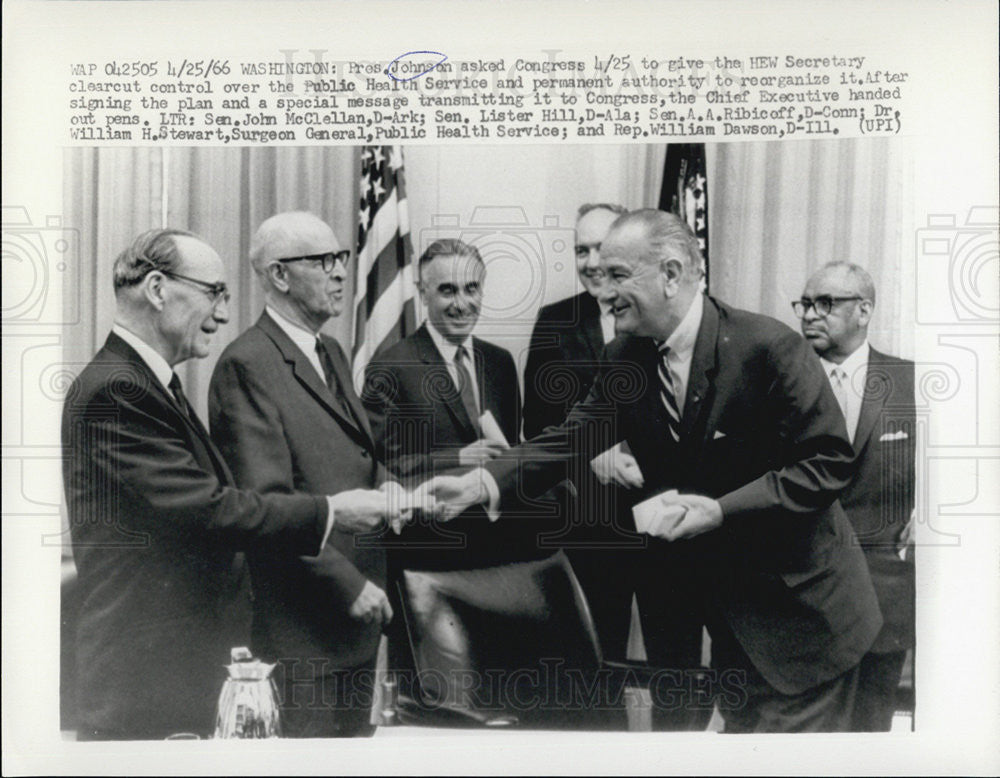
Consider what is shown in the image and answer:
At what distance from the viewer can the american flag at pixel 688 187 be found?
4336 mm

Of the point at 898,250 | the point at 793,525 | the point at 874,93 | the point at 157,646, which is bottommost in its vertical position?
the point at 157,646

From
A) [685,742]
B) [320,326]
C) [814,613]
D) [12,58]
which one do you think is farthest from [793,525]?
[12,58]

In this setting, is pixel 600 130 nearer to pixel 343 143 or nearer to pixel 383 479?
pixel 343 143

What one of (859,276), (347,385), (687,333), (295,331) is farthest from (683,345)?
(295,331)

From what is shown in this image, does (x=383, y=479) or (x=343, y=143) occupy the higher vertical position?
(x=343, y=143)

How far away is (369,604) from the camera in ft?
14.0

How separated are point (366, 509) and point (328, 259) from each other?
116 cm

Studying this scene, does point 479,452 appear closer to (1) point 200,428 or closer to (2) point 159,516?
(1) point 200,428

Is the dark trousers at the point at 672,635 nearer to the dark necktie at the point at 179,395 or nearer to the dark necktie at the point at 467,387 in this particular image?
the dark necktie at the point at 467,387

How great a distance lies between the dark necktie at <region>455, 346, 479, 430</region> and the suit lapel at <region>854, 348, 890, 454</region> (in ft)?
5.75

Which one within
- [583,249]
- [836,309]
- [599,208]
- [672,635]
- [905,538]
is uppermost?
[599,208]

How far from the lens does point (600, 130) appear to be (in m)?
4.37

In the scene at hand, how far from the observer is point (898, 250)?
14.4 ft

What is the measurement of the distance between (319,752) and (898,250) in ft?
11.6
